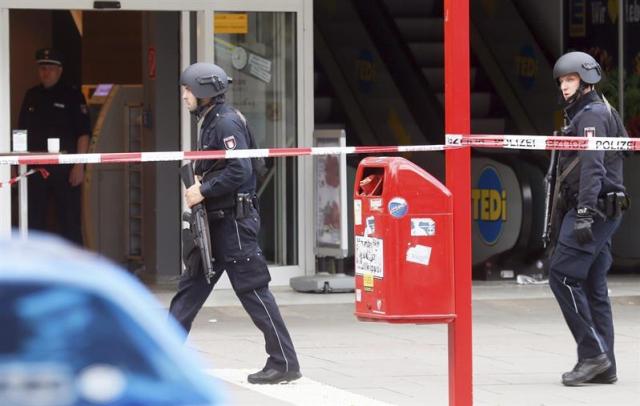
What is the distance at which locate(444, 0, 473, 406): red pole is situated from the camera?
6543 millimetres

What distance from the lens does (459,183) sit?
658 centimetres

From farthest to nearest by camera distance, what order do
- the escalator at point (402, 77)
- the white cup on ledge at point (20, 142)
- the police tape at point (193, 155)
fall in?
the escalator at point (402, 77) → the white cup on ledge at point (20, 142) → the police tape at point (193, 155)

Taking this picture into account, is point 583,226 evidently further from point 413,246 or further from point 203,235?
point 203,235

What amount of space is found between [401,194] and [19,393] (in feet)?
13.2

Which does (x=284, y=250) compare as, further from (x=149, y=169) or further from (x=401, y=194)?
(x=401, y=194)

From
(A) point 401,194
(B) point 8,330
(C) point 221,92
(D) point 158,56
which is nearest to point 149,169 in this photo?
(D) point 158,56

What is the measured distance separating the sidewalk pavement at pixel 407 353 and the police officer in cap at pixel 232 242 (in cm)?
26

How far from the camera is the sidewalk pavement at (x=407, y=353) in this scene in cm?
779

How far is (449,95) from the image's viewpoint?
6562mm

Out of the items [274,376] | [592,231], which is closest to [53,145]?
[274,376]

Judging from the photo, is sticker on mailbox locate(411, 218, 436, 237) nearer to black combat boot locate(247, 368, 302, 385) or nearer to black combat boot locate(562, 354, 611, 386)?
black combat boot locate(247, 368, 302, 385)

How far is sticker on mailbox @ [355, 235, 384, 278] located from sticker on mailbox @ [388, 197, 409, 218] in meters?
0.17

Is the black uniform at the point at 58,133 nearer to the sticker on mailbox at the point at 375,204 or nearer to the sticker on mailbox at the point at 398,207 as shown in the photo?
the sticker on mailbox at the point at 375,204

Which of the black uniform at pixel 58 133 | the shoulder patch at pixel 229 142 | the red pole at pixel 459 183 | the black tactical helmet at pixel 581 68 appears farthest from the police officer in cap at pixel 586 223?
the black uniform at pixel 58 133
